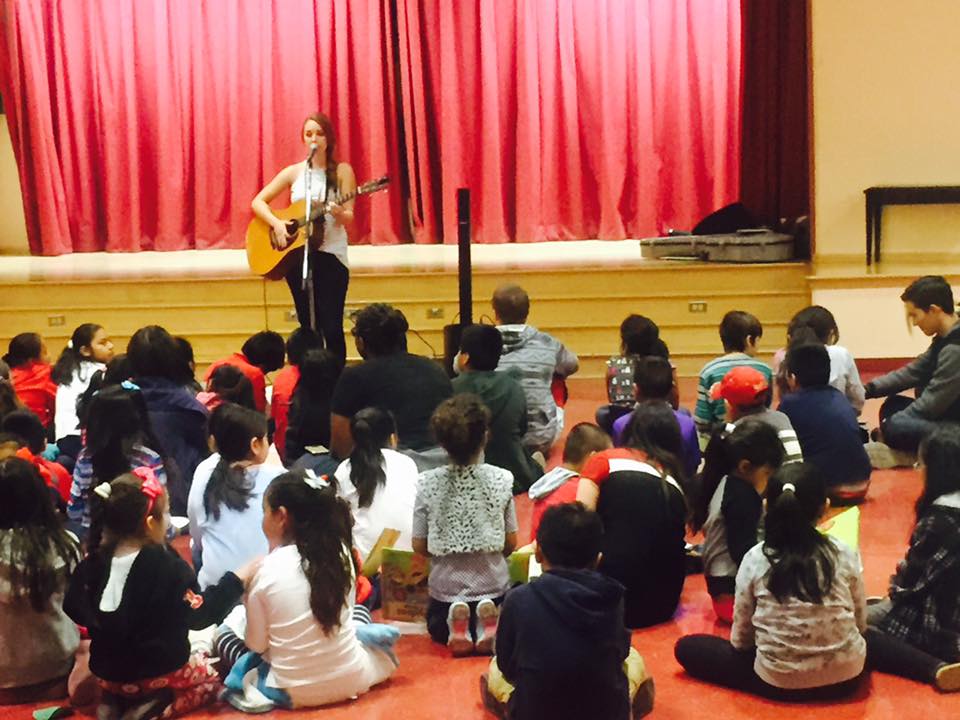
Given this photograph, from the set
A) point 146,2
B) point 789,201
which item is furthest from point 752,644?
point 146,2

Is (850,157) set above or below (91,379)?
above

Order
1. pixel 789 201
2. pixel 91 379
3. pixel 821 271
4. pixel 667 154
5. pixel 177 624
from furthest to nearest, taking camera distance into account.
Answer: pixel 667 154
pixel 789 201
pixel 821 271
pixel 91 379
pixel 177 624

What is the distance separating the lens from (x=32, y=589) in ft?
11.4

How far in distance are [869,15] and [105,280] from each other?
4468 millimetres

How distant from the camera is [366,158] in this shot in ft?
30.3

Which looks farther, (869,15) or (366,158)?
(366,158)

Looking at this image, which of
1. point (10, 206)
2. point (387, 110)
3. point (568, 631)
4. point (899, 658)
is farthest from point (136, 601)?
point (10, 206)

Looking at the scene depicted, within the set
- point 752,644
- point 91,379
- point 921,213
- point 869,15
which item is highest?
point 869,15

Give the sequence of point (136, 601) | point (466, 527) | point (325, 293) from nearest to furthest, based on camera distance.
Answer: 1. point (136, 601)
2. point (466, 527)
3. point (325, 293)

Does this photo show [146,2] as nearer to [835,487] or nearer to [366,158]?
[366,158]

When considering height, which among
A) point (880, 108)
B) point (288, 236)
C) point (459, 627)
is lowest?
point (459, 627)

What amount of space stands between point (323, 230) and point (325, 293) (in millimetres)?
305

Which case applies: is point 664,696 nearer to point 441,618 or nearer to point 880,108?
point 441,618

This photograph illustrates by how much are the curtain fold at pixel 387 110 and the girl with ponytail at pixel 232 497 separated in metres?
5.36
